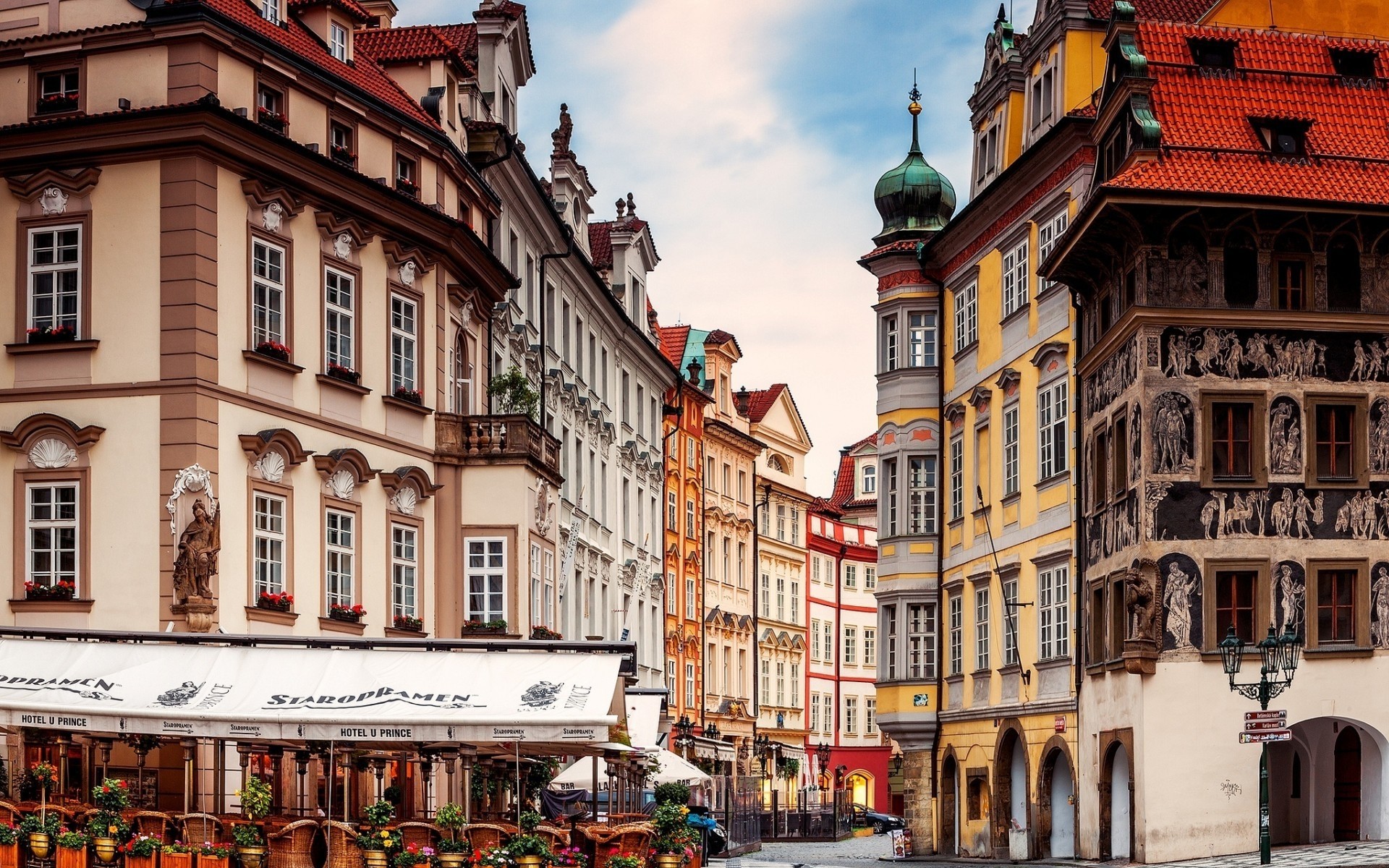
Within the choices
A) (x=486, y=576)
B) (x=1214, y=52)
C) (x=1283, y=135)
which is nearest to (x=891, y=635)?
(x=1214, y=52)

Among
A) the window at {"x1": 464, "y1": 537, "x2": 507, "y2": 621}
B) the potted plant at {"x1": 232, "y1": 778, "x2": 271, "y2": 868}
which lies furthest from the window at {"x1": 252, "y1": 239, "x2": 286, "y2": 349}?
the potted plant at {"x1": 232, "y1": 778, "x2": 271, "y2": 868}

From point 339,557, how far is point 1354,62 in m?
22.8

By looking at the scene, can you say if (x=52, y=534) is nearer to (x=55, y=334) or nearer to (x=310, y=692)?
(x=55, y=334)

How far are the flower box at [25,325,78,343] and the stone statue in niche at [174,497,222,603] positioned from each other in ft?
10.9

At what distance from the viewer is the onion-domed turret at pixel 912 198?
189 feet

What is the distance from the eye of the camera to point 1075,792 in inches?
1690

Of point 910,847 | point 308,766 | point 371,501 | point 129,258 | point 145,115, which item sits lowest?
point 910,847

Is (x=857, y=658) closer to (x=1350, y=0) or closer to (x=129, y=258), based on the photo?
(x=1350, y=0)

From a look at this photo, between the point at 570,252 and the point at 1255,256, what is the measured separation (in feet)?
67.7

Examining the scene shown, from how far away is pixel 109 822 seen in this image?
2480 centimetres

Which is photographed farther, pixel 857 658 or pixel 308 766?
pixel 857 658

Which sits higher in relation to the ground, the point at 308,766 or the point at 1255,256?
the point at 1255,256

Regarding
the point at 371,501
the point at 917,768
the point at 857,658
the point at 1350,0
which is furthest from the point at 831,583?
the point at 371,501

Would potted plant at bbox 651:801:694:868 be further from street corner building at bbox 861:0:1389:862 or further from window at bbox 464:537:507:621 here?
street corner building at bbox 861:0:1389:862
